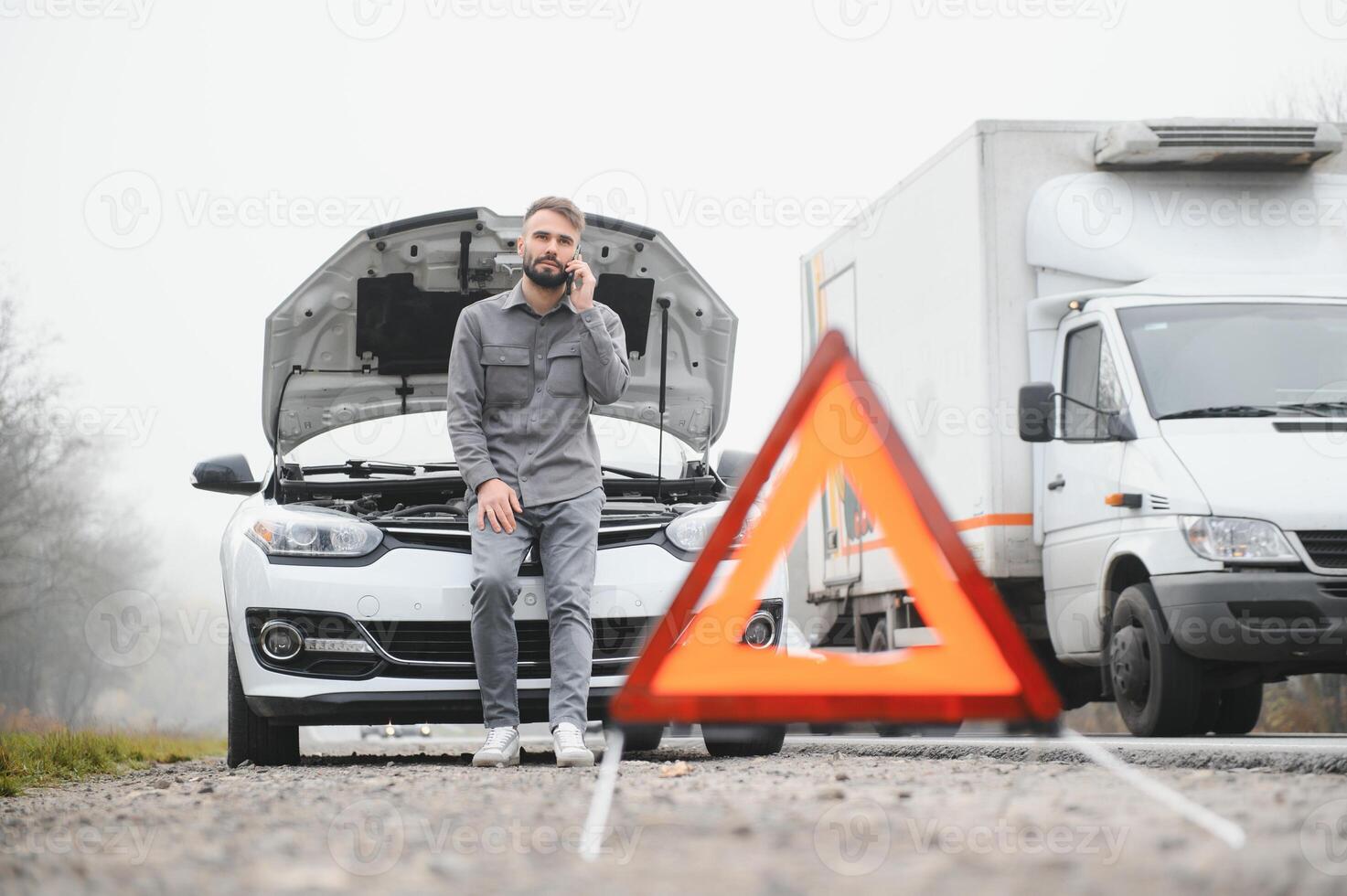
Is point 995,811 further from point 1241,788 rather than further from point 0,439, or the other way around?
point 0,439

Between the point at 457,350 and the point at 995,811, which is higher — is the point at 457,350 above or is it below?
above

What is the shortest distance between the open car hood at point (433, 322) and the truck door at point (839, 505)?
367cm

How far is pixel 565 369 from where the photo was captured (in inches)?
237

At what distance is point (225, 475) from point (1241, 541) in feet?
16.4

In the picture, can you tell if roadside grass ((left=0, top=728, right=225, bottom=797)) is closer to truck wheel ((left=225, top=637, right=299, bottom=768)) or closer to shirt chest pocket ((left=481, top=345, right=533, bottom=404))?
truck wheel ((left=225, top=637, right=299, bottom=768))

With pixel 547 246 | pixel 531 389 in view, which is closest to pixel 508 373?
pixel 531 389

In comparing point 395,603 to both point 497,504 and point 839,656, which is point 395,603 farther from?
point 839,656

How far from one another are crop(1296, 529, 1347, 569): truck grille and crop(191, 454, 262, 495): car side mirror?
519cm

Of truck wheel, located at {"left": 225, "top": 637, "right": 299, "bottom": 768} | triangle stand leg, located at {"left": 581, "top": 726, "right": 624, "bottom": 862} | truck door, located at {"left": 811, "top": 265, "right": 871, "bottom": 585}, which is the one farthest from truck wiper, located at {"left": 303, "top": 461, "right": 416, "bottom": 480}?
truck door, located at {"left": 811, "top": 265, "right": 871, "bottom": 585}

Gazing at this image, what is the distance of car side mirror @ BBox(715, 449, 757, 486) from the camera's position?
24.2ft

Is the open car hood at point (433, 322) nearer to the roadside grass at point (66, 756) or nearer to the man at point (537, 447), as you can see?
the man at point (537, 447)

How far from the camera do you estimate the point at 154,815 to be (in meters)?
3.92

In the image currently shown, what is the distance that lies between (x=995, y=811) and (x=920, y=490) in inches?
31.2

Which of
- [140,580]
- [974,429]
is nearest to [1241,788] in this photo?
[974,429]
